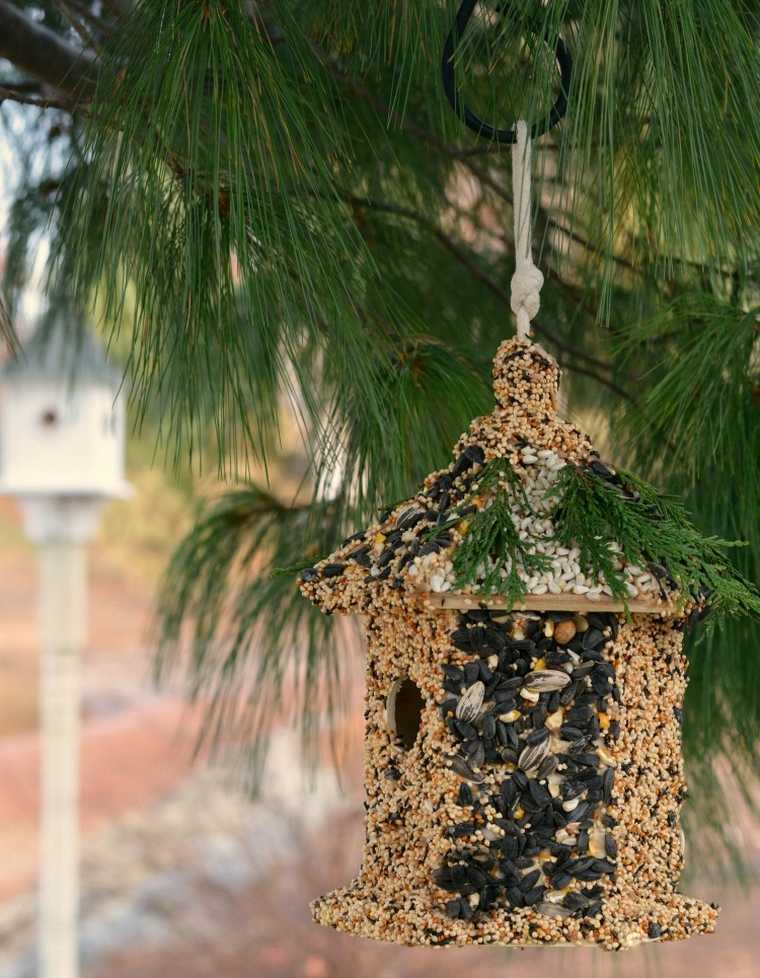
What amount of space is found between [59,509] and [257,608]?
156 cm

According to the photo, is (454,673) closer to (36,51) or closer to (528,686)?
(528,686)

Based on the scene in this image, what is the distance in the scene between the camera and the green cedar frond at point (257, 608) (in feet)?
3.71

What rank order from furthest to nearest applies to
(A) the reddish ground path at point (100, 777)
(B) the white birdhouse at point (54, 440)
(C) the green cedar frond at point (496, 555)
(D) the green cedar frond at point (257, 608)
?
1. (A) the reddish ground path at point (100, 777)
2. (B) the white birdhouse at point (54, 440)
3. (D) the green cedar frond at point (257, 608)
4. (C) the green cedar frond at point (496, 555)

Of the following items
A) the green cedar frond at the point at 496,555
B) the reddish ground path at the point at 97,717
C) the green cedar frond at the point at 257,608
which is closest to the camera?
the green cedar frond at the point at 496,555

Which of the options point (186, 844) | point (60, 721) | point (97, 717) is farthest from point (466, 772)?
point (97, 717)

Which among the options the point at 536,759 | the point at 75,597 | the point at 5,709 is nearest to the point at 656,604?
the point at 536,759

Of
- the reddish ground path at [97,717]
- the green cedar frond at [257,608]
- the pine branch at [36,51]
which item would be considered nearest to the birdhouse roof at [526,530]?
the green cedar frond at [257,608]

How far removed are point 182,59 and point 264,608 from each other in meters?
0.55

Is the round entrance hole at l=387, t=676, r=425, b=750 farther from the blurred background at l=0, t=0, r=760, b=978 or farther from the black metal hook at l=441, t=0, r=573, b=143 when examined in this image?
the blurred background at l=0, t=0, r=760, b=978

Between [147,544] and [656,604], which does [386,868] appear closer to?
[656,604]

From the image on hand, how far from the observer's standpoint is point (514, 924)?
A: 72 cm

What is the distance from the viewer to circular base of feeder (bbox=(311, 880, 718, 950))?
72 centimetres

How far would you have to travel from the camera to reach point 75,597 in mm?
2781

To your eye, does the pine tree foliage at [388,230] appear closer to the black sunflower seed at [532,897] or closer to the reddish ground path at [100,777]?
the black sunflower seed at [532,897]
